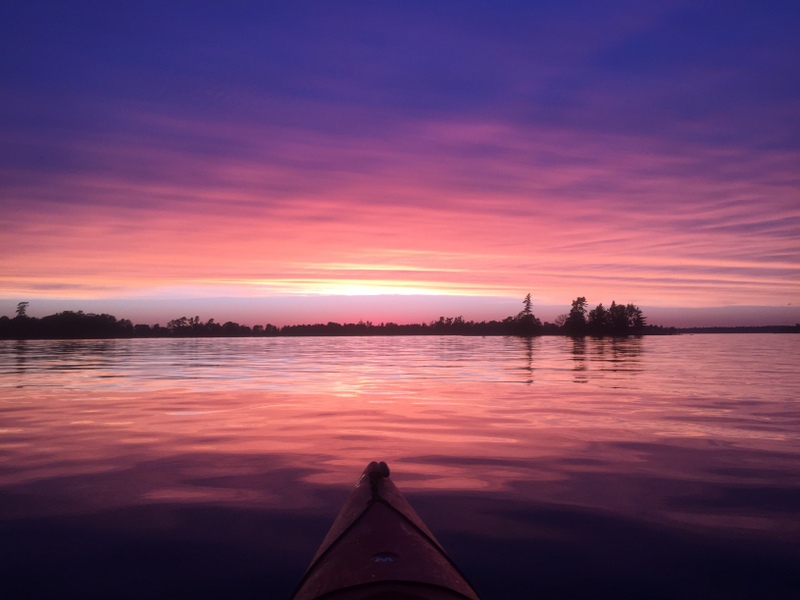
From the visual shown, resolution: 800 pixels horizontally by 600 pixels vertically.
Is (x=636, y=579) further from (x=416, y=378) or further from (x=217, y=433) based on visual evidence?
(x=416, y=378)

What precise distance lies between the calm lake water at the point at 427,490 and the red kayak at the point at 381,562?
1216 millimetres

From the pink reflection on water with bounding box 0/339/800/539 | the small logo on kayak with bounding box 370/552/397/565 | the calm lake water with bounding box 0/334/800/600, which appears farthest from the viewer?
the pink reflection on water with bounding box 0/339/800/539

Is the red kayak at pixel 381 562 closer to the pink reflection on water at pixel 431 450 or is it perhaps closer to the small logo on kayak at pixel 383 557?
the small logo on kayak at pixel 383 557

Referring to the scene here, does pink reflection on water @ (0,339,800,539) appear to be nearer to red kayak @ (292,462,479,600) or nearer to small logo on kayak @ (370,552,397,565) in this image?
red kayak @ (292,462,479,600)

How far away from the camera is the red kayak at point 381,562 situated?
3889 mm

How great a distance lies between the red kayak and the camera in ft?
12.8

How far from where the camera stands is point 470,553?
6.25 metres

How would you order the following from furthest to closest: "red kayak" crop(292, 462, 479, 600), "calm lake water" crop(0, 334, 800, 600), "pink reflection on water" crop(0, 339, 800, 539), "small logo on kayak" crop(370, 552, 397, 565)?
"pink reflection on water" crop(0, 339, 800, 539) → "calm lake water" crop(0, 334, 800, 600) → "small logo on kayak" crop(370, 552, 397, 565) → "red kayak" crop(292, 462, 479, 600)

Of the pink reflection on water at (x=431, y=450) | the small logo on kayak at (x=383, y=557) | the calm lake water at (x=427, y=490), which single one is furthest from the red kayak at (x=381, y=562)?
the pink reflection on water at (x=431, y=450)

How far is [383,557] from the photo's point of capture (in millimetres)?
4293

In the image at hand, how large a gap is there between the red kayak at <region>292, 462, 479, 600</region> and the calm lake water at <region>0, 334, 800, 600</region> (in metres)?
1.22

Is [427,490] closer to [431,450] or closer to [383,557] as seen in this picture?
[431,450]

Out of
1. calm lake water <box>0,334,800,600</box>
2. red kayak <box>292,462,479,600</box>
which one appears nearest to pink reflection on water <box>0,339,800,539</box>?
calm lake water <box>0,334,800,600</box>

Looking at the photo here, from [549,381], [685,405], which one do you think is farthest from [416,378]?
[685,405]
